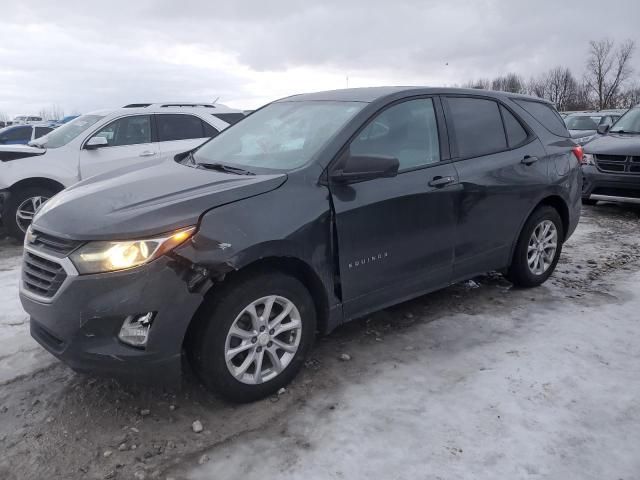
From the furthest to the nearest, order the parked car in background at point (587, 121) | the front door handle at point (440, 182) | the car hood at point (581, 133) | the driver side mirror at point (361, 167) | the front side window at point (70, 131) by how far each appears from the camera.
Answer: the parked car in background at point (587, 121) → the car hood at point (581, 133) → the front side window at point (70, 131) → the front door handle at point (440, 182) → the driver side mirror at point (361, 167)

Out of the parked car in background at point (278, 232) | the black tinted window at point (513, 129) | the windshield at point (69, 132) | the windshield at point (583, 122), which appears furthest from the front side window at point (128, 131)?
the windshield at point (583, 122)

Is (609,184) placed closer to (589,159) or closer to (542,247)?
(589,159)

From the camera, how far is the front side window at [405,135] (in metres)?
3.59

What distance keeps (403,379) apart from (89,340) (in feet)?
6.00

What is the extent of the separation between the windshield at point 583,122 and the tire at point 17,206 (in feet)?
47.7

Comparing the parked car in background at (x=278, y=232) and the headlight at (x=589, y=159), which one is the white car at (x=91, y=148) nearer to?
the parked car in background at (x=278, y=232)

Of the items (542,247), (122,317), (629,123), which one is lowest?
(542,247)

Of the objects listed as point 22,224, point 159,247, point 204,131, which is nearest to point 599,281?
point 159,247

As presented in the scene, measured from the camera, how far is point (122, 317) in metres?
2.64

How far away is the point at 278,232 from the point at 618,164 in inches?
287

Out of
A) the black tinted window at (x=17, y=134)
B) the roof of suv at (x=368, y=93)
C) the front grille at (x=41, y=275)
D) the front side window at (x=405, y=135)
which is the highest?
the black tinted window at (x=17, y=134)

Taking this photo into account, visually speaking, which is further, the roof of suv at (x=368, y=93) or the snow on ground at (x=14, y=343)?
the roof of suv at (x=368, y=93)

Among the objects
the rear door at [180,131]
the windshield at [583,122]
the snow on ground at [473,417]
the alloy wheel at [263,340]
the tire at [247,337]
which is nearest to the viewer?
the snow on ground at [473,417]

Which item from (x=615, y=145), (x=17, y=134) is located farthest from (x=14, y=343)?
(x=17, y=134)
